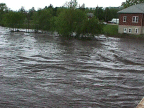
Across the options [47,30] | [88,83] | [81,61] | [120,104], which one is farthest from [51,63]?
[47,30]

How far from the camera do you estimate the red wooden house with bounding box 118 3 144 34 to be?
52.7m

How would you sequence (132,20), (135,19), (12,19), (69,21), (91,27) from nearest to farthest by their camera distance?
1. (91,27)
2. (69,21)
3. (135,19)
4. (132,20)
5. (12,19)

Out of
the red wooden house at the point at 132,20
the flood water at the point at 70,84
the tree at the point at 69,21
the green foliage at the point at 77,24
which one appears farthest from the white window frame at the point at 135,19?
the flood water at the point at 70,84

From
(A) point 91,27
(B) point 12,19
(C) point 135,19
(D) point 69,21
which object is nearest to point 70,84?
(A) point 91,27

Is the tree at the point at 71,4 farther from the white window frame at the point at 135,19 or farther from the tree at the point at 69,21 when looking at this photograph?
the white window frame at the point at 135,19

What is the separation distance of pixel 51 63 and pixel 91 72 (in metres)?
4.53

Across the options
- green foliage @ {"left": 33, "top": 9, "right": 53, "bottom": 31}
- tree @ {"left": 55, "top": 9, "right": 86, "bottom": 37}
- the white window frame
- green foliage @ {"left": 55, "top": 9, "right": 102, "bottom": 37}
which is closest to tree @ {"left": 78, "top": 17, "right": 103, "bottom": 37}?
green foliage @ {"left": 55, "top": 9, "right": 102, "bottom": 37}

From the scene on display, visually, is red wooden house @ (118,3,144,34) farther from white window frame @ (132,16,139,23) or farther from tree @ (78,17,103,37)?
tree @ (78,17,103,37)

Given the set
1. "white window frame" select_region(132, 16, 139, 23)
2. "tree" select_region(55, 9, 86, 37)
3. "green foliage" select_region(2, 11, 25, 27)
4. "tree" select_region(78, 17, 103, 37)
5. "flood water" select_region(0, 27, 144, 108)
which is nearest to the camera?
"flood water" select_region(0, 27, 144, 108)

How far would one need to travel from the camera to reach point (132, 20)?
54.1 meters

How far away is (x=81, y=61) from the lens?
73.5 ft

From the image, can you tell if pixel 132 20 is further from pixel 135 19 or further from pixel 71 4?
pixel 71 4

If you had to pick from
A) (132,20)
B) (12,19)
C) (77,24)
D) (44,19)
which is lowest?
(77,24)

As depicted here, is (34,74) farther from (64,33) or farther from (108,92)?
(64,33)
